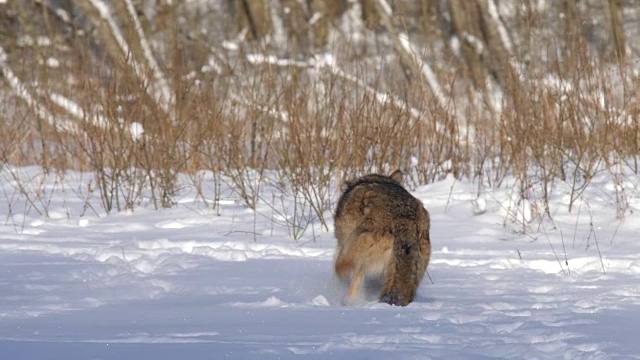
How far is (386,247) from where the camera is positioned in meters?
4.51

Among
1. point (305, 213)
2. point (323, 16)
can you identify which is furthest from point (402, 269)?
point (323, 16)

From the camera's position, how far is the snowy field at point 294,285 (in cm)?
346

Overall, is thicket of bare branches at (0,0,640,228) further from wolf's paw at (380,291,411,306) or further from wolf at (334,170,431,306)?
wolf's paw at (380,291,411,306)

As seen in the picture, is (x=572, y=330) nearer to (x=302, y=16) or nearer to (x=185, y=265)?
(x=185, y=265)

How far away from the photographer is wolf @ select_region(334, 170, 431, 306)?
446cm

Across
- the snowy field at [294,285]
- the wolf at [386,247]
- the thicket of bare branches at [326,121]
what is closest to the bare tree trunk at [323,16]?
the thicket of bare branches at [326,121]

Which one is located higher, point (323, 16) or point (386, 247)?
point (323, 16)

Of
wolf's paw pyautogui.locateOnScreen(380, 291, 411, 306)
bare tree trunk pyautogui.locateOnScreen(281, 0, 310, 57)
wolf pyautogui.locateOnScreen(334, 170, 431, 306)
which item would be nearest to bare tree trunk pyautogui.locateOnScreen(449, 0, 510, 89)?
bare tree trunk pyautogui.locateOnScreen(281, 0, 310, 57)

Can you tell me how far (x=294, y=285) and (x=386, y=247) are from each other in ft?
2.86

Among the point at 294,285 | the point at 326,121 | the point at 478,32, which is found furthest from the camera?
the point at 478,32

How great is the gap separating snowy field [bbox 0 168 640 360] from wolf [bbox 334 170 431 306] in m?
0.14

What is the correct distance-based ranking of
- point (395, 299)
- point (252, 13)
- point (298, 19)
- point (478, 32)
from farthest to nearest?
1. point (298, 19)
2. point (252, 13)
3. point (478, 32)
4. point (395, 299)

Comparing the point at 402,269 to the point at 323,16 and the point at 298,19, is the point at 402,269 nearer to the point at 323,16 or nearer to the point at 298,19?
the point at 298,19

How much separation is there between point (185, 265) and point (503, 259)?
193cm
